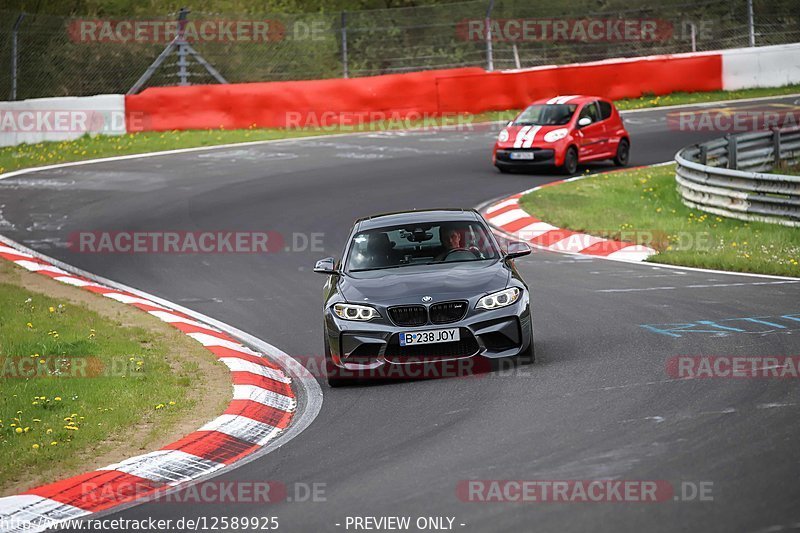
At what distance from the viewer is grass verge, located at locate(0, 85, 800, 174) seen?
26953 millimetres

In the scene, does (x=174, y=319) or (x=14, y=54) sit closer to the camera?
(x=174, y=319)

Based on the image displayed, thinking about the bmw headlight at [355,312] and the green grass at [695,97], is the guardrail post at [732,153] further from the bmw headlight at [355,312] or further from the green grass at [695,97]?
the bmw headlight at [355,312]

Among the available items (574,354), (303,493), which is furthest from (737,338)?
(303,493)

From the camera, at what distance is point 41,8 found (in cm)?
3662

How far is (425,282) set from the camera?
1033 centimetres

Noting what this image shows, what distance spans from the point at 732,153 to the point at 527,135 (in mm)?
4051

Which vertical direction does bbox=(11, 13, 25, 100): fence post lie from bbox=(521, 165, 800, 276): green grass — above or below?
above

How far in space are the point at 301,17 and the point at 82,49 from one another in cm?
584
